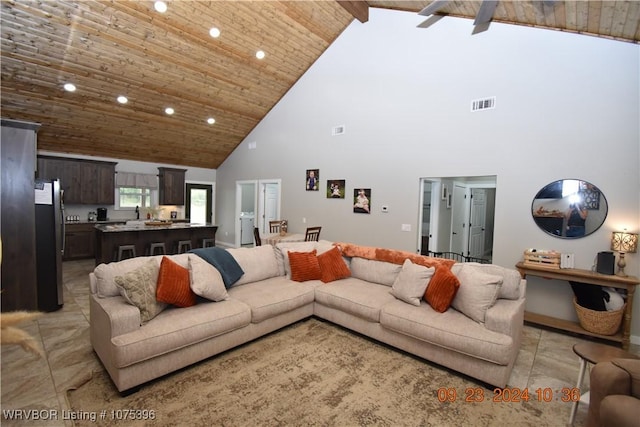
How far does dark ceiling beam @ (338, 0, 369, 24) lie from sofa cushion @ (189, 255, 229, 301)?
4.73m

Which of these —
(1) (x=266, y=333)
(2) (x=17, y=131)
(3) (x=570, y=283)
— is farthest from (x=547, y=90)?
(2) (x=17, y=131)

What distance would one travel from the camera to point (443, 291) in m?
2.98

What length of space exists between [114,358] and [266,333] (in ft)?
4.55

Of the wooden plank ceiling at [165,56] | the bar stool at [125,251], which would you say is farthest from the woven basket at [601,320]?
the bar stool at [125,251]

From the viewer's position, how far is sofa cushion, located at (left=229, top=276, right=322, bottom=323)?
315cm

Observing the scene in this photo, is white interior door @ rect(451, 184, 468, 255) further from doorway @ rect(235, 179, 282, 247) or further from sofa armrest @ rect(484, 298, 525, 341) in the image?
doorway @ rect(235, 179, 282, 247)

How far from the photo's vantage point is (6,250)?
11.2 ft

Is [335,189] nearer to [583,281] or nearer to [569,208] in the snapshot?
[569,208]

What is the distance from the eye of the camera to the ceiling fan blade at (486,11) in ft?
8.52

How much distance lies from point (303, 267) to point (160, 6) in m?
4.19

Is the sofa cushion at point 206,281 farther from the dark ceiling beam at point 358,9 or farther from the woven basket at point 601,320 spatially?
the dark ceiling beam at point 358,9

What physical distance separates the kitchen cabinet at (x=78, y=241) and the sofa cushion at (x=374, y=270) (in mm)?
6297

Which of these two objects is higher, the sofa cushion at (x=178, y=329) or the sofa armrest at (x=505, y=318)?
the sofa armrest at (x=505, y=318)

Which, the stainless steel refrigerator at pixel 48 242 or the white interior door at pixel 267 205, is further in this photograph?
the white interior door at pixel 267 205
